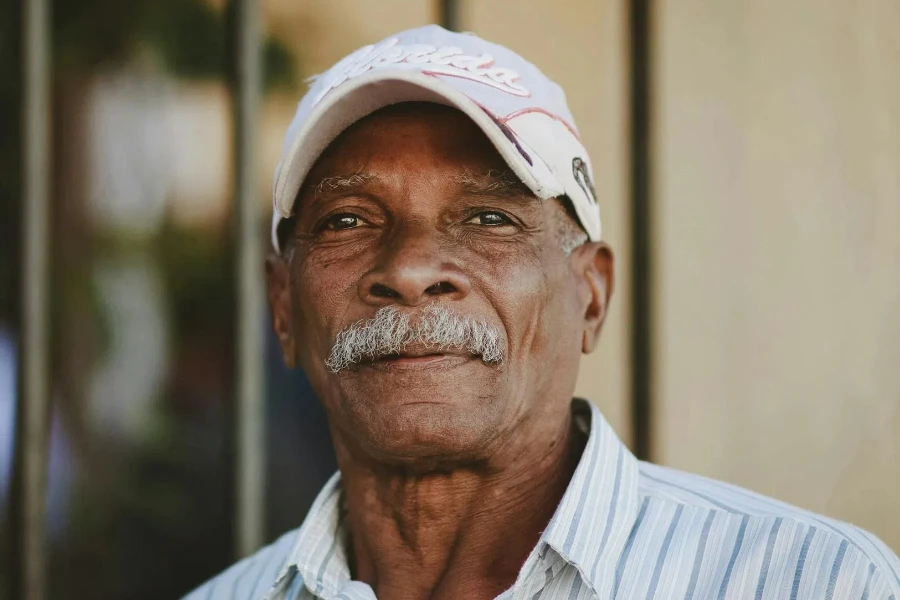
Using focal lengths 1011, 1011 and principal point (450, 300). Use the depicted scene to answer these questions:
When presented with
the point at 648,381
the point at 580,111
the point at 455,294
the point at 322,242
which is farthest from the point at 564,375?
the point at 580,111

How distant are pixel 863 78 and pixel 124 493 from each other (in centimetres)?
251

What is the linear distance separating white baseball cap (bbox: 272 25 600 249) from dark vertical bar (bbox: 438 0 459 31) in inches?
45.8

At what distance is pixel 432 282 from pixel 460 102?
1.04 feet

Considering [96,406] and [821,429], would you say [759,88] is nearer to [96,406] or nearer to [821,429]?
[821,429]

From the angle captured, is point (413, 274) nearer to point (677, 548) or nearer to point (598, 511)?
point (598, 511)

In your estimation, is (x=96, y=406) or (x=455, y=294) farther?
(x=96, y=406)

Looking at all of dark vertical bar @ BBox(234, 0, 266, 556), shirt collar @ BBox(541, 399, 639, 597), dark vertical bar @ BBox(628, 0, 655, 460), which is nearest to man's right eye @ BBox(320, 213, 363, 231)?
shirt collar @ BBox(541, 399, 639, 597)

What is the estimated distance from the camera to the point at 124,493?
307cm

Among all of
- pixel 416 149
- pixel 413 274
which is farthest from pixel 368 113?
pixel 413 274

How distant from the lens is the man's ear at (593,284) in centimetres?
205

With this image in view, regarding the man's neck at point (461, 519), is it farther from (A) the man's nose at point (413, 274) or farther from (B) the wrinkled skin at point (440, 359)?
(A) the man's nose at point (413, 274)

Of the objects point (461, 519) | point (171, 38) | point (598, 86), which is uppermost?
point (171, 38)

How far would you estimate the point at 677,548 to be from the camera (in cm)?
167

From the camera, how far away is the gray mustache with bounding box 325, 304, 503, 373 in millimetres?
1768
